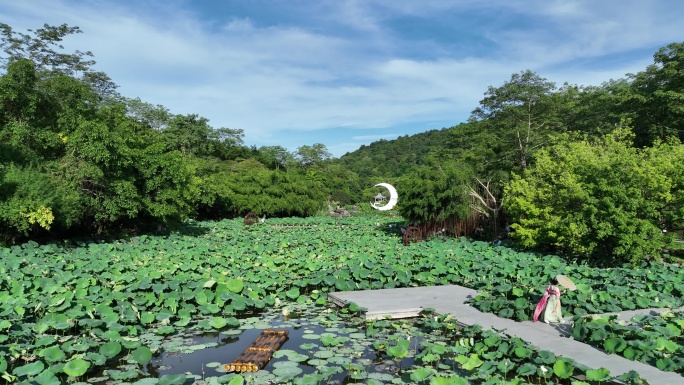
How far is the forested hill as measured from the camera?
224 feet

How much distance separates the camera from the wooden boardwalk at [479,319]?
4.66m

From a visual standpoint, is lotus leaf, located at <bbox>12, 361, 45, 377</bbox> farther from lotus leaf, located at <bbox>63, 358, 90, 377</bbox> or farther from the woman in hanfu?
the woman in hanfu

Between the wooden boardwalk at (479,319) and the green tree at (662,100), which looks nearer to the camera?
the wooden boardwalk at (479,319)

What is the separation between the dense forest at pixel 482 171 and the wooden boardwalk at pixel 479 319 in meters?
5.51

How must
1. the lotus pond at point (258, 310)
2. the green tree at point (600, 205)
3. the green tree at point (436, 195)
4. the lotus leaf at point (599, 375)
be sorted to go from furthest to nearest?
the green tree at point (436, 195) < the green tree at point (600, 205) < the lotus pond at point (258, 310) < the lotus leaf at point (599, 375)

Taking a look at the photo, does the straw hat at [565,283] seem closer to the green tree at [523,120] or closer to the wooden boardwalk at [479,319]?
the wooden boardwalk at [479,319]

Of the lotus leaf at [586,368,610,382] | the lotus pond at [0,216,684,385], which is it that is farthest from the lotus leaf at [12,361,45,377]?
the lotus leaf at [586,368,610,382]

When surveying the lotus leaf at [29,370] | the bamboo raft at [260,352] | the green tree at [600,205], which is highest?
the green tree at [600,205]

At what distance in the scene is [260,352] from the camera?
17.5 ft

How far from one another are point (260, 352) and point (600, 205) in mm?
10083

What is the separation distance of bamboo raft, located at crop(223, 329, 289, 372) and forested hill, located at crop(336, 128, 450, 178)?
5795 cm

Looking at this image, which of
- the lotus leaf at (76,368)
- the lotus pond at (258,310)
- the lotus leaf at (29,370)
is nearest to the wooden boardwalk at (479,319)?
the lotus pond at (258,310)

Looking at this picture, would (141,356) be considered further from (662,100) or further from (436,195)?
(662,100)

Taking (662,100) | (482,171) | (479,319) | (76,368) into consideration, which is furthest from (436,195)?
(76,368)
